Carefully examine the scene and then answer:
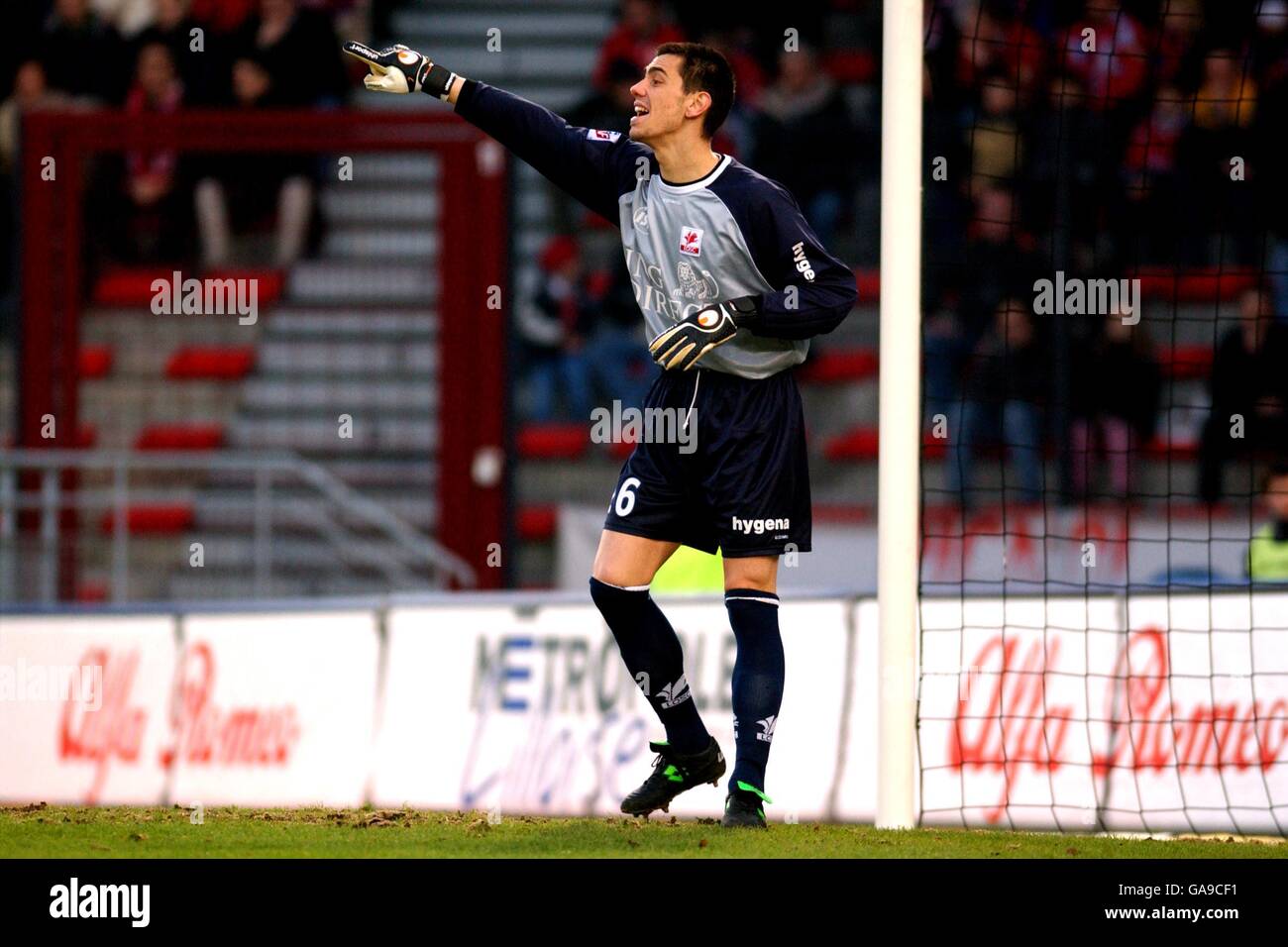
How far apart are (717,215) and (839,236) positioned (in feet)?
22.8

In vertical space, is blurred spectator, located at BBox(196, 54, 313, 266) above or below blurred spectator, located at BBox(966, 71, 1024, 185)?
below

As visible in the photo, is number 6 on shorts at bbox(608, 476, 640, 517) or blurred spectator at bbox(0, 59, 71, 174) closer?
number 6 on shorts at bbox(608, 476, 640, 517)

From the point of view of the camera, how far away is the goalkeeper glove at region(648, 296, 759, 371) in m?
6.33

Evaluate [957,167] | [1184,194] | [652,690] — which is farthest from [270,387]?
[652,690]

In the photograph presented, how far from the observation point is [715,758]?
265 inches

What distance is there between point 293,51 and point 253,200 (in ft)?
6.18

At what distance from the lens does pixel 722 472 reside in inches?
255

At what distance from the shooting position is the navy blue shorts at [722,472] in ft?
21.3

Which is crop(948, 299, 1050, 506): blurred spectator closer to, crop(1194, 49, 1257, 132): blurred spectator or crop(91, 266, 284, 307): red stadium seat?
crop(1194, 49, 1257, 132): blurred spectator

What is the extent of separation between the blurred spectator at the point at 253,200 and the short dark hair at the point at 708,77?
22.5 feet

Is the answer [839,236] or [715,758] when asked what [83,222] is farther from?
[715,758]

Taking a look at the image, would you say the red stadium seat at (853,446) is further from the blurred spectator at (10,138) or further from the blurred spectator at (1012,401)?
the blurred spectator at (10,138)

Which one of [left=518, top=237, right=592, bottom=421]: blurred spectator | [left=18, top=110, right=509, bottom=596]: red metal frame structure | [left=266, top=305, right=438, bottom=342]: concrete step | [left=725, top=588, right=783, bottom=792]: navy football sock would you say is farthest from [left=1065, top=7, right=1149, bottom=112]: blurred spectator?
[left=725, top=588, right=783, bottom=792]: navy football sock

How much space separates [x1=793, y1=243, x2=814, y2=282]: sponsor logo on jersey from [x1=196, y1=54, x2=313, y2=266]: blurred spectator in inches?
281
